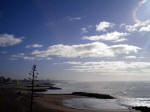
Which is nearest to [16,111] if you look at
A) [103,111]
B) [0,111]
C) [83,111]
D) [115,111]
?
[0,111]

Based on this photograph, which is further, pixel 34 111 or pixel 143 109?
pixel 143 109

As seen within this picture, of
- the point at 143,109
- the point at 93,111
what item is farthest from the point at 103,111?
the point at 143,109

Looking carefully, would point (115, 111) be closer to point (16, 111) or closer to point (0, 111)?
point (16, 111)

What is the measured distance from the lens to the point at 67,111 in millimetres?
34781

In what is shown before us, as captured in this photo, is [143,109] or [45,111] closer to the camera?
[45,111]

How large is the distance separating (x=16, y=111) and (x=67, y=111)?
1137 cm

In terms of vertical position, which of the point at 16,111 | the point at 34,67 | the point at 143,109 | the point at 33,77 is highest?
the point at 34,67

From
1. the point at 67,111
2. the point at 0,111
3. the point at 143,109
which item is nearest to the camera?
the point at 0,111

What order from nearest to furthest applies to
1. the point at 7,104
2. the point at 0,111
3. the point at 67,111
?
the point at 0,111 → the point at 7,104 → the point at 67,111

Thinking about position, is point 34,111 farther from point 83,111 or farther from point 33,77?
point 83,111

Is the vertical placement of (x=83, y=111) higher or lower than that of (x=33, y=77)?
lower

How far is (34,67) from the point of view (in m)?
26.4

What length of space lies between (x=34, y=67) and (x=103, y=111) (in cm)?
1985

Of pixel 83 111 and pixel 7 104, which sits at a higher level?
pixel 7 104
